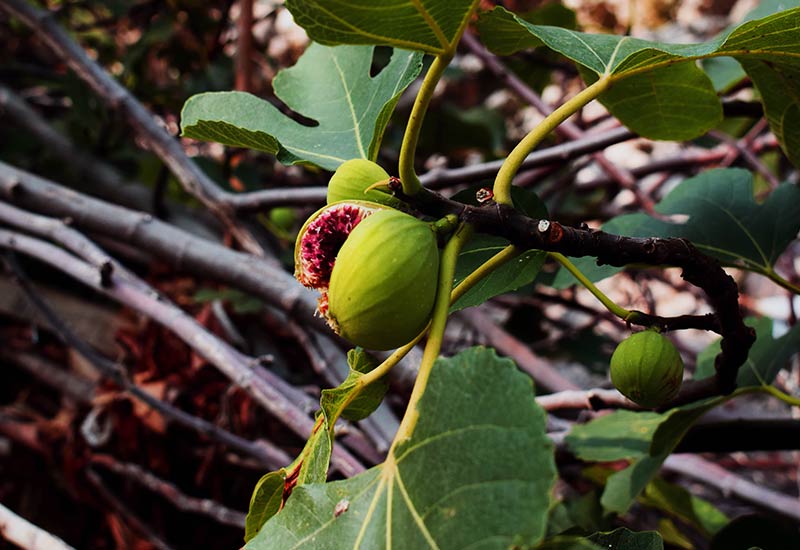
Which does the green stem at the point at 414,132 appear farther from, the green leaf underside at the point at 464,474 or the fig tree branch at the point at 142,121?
the fig tree branch at the point at 142,121

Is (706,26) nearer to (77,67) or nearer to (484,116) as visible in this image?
(484,116)

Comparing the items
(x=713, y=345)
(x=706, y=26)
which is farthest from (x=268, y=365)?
(x=706, y=26)

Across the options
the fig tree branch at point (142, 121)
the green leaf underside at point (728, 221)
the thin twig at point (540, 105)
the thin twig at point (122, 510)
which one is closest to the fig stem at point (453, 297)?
the green leaf underside at point (728, 221)

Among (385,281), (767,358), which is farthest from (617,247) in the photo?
(767,358)

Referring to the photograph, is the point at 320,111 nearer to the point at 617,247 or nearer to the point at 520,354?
the point at 617,247

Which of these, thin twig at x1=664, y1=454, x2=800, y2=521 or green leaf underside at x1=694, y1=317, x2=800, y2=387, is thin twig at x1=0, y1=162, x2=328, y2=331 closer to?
green leaf underside at x1=694, y1=317, x2=800, y2=387

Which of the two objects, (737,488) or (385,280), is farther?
(737,488)
